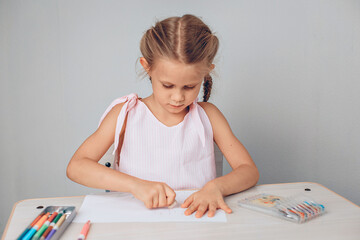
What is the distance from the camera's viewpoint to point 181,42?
93cm

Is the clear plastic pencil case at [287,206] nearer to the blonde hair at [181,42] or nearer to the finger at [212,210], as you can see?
the finger at [212,210]

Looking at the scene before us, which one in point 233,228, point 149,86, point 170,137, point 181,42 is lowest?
point 233,228

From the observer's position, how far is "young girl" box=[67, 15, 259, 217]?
0.85 meters

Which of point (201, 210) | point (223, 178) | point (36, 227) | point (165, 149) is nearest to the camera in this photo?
point (36, 227)

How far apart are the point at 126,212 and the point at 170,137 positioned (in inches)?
14.9

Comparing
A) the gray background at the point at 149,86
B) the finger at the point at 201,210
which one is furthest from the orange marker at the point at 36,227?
the gray background at the point at 149,86

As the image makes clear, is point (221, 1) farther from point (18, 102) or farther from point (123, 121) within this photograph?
point (18, 102)

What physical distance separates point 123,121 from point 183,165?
0.76ft

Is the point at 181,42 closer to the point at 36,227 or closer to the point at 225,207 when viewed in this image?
the point at 225,207

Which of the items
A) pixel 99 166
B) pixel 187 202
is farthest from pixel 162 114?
pixel 187 202

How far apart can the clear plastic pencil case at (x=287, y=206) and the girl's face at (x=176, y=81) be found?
0.32 meters

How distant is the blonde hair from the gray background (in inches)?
27.7

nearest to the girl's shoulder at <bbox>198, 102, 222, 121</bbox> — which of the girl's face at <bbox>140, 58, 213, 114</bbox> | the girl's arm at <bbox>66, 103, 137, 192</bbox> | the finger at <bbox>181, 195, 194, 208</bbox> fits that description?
the girl's face at <bbox>140, 58, 213, 114</bbox>

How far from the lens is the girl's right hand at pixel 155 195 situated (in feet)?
2.48
